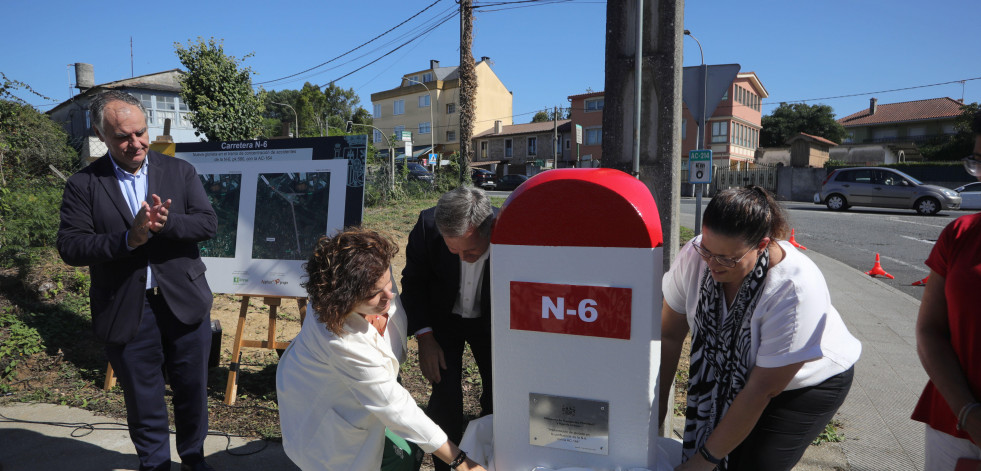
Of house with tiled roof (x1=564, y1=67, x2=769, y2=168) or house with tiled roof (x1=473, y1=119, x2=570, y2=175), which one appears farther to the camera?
house with tiled roof (x1=473, y1=119, x2=570, y2=175)

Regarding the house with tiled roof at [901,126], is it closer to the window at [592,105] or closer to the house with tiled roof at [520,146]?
the window at [592,105]

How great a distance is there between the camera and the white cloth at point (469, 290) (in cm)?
232

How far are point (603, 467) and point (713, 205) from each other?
0.84m

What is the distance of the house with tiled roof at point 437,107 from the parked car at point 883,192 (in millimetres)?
29244

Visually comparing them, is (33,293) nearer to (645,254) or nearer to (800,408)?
(645,254)

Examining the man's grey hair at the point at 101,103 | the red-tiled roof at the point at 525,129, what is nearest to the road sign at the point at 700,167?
the man's grey hair at the point at 101,103

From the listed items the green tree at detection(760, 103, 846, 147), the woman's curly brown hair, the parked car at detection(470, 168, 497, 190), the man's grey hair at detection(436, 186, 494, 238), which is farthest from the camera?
the green tree at detection(760, 103, 846, 147)

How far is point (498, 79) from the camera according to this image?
46.9 meters

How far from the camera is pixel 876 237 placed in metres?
11.3

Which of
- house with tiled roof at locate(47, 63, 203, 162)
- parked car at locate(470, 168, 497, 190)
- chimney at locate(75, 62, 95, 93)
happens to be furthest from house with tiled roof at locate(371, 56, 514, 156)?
chimney at locate(75, 62, 95, 93)

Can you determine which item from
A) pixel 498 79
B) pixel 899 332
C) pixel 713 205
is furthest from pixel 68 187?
pixel 498 79

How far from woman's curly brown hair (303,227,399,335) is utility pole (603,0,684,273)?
1.35 metres

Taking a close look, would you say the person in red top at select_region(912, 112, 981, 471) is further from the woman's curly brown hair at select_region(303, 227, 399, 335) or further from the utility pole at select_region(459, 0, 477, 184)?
the utility pole at select_region(459, 0, 477, 184)

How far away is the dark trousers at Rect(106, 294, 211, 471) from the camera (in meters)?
2.46
